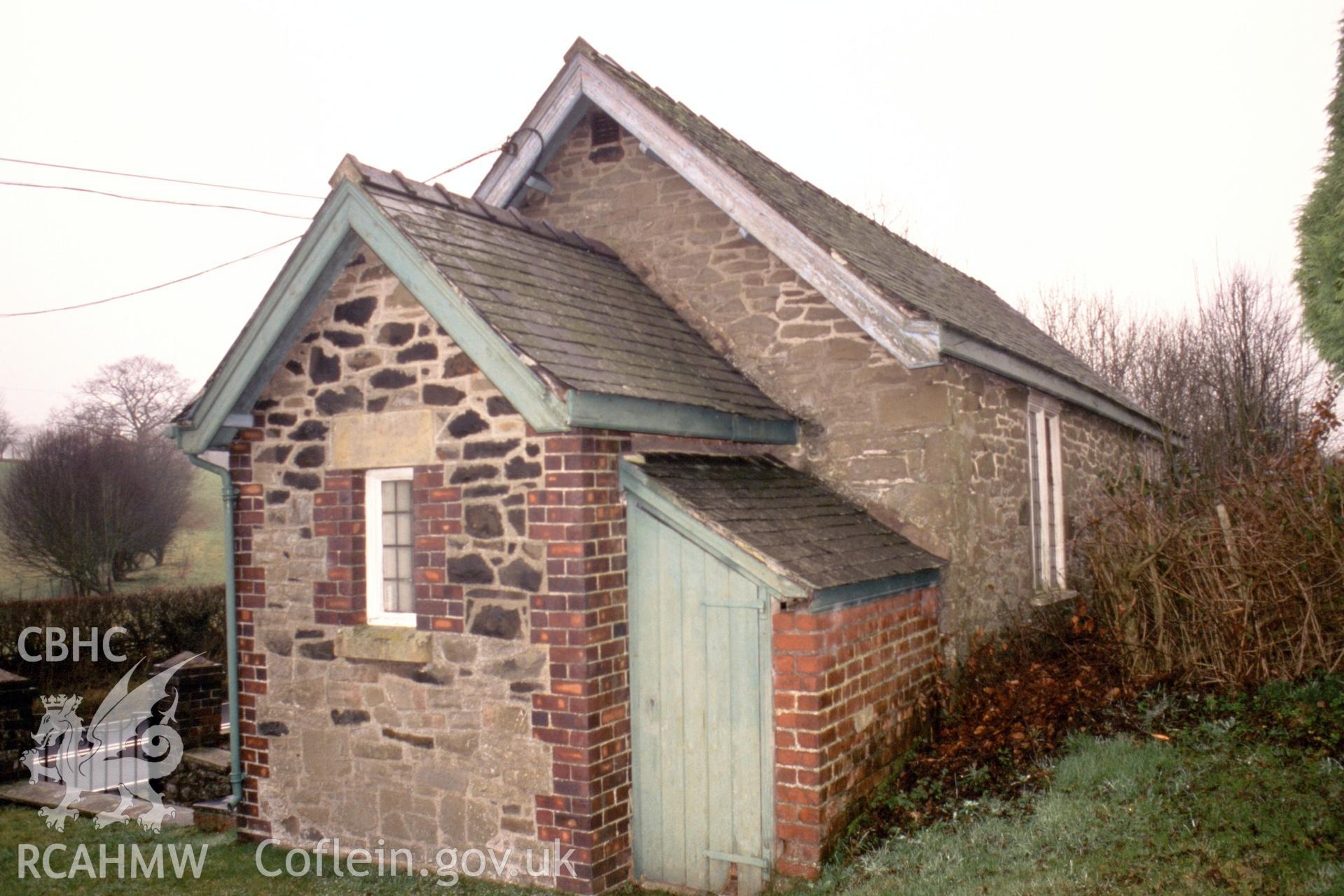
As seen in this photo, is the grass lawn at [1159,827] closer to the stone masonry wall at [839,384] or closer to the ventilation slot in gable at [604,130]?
the stone masonry wall at [839,384]

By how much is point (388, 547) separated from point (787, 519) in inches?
112

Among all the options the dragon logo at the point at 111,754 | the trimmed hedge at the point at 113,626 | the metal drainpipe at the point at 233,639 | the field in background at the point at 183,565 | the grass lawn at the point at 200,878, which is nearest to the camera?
the grass lawn at the point at 200,878

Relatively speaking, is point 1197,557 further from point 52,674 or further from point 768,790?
point 52,674

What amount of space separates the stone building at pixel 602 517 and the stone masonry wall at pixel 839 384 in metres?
0.03

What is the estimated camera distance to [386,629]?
7.11m

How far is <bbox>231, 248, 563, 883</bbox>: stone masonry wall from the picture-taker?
6480mm

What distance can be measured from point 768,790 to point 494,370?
3037 mm

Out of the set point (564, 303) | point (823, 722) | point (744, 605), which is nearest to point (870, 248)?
point (564, 303)

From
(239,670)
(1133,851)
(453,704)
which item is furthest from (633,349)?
(1133,851)

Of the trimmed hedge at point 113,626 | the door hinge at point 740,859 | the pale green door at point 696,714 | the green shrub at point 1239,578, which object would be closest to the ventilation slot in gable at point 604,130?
the pale green door at point 696,714

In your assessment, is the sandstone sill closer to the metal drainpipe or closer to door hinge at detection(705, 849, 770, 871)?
the metal drainpipe

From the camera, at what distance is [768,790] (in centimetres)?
621

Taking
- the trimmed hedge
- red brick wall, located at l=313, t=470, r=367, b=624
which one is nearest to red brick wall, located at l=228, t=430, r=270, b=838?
red brick wall, located at l=313, t=470, r=367, b=624

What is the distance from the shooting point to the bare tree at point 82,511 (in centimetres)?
2447
